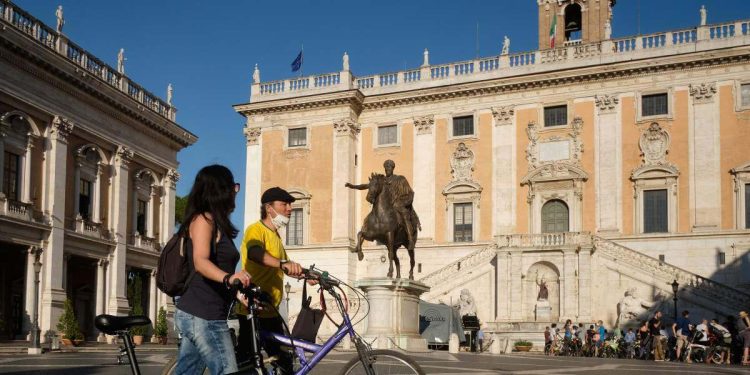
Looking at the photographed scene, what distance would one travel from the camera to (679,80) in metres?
37.7

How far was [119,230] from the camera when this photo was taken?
119 feet

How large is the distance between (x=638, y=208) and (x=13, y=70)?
86.1 ft

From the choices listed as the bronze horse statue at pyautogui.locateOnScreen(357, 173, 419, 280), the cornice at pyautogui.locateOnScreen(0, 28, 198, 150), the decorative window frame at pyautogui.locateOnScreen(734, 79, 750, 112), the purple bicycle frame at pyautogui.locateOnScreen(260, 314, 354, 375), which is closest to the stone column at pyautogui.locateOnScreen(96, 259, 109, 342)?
the cornice at pyautogui.locateOnScreen(0, 28, 198, 150)

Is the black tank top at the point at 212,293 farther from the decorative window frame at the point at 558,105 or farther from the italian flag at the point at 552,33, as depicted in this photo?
the italian flag at the point at 552,33

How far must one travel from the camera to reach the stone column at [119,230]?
115 ft

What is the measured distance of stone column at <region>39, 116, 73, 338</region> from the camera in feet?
98.9

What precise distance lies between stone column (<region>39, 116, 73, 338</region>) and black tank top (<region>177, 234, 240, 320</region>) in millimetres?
26959

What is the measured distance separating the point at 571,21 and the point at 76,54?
82.6 feet

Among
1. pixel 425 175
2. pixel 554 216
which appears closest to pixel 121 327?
pixel 554 216

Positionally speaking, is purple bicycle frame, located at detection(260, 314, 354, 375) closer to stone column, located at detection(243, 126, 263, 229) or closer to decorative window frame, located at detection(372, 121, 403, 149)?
decorative window frame, located at detection(372, 121, 403, 149)

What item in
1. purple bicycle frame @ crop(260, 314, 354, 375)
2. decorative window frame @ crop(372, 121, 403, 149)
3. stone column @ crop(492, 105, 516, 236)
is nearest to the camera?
purple bicycle frame @ crop(260, 314, 354, 375)

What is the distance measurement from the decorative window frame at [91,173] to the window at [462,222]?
16659 millimetres

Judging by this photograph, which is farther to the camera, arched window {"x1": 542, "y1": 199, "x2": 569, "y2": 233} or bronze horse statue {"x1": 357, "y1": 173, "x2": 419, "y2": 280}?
arched window {"x1": 542, "y1": 199, "x2": 569, "y2": 233}

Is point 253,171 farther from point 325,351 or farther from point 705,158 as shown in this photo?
point 325,351
